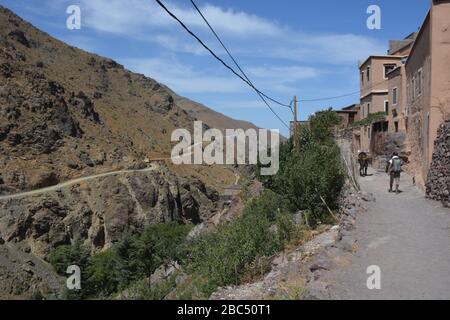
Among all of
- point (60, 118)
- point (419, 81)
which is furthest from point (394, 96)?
point (60, 118)

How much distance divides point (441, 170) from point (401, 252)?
21.1ft

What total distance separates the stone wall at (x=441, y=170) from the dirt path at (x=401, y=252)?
385mm

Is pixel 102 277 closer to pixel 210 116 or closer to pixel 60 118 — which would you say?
pixel 60 118

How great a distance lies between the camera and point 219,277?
10688 millimetres

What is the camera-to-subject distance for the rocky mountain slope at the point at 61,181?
36.7 metres

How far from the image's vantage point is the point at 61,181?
147 ft

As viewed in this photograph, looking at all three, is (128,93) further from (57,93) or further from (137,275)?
(137,275)

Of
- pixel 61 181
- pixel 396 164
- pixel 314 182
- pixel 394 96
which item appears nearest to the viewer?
pixel 314 182

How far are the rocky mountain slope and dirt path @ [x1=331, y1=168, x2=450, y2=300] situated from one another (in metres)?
26.0

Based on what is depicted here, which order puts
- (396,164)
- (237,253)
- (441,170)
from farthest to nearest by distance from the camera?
(396,164) < (441,170) < (237,253)

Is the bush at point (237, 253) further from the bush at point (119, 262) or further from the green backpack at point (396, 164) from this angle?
the bush at point (119, 262)

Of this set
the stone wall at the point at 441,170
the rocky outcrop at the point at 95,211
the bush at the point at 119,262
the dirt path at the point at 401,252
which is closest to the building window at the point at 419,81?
the stone wall at the point at 441,170

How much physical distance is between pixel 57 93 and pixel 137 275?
36541 mm
